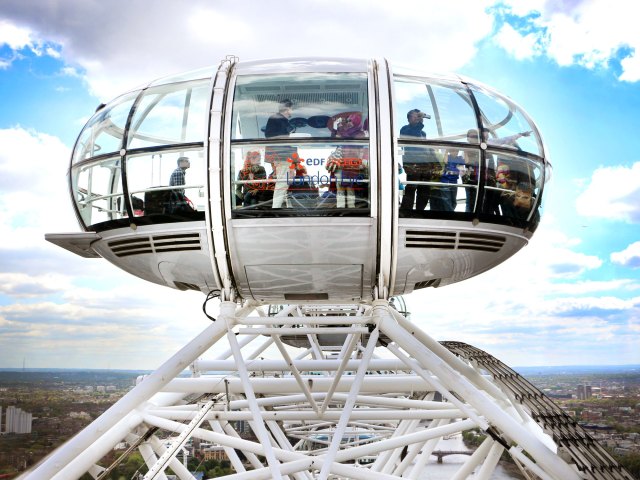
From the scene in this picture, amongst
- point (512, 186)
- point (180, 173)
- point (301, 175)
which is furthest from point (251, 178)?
point (512, 186)

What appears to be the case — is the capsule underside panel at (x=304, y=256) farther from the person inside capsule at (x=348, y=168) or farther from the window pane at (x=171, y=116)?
the window pane at (x=171, y=116)

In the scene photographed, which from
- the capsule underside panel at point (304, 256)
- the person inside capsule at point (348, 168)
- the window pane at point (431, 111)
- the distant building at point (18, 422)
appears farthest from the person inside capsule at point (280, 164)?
the distant building at point (18, 422)

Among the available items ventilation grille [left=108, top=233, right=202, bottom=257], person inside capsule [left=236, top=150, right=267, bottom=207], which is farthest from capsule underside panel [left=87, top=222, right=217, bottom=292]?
person inside capsule [left=236, top=150, right=267, bottom=207]

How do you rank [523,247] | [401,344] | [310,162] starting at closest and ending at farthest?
[310,162]
[401,344]
[523,247]

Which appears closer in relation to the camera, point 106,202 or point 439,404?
point 106,202

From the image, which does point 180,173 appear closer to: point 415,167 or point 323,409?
point 415,167

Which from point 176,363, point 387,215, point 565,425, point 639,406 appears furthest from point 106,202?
point 639,406

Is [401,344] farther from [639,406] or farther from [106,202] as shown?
[639,406]
